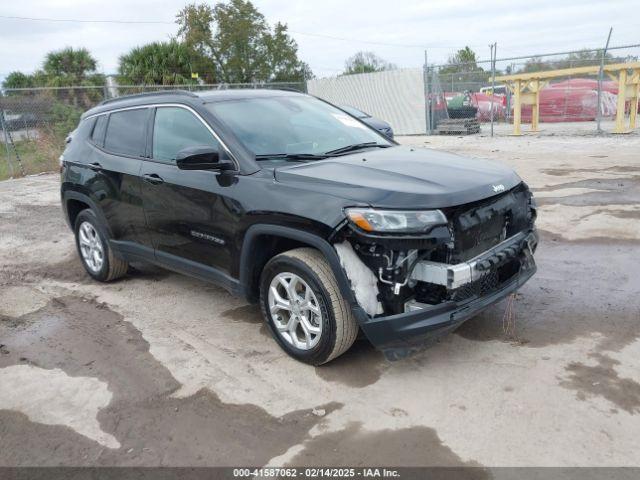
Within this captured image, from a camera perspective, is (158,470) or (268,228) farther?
(268,228)

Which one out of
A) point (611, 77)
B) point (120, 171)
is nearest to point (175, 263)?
point (120, 171)

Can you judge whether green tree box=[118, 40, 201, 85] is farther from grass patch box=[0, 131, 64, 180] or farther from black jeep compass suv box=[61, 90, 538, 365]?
black jeep compass suv box=[61, 90, 538, 365]

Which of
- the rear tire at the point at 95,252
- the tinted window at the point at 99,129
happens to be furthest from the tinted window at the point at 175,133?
the rear tire at the point at 95,252

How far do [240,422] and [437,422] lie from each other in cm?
108

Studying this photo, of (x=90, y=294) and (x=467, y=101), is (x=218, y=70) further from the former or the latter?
(x=90, y=294)

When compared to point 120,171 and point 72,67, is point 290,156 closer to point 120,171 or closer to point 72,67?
point 120,171

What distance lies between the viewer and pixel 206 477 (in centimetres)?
274

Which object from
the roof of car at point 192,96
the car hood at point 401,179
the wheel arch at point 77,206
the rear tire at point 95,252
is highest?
the roof of car at point 192,96

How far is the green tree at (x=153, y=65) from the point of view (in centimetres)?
2342

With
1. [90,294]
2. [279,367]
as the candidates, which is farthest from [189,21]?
[279,367]

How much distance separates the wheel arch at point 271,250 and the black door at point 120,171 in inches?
52.0

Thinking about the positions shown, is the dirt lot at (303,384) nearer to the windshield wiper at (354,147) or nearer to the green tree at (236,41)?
the windshield wiper at (354,147)

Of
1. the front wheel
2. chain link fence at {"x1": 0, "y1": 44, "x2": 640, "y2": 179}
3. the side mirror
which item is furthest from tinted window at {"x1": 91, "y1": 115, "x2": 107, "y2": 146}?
chain link fence at {"x1": 0, "y1": 44, "x2": 640, "y2": 179}

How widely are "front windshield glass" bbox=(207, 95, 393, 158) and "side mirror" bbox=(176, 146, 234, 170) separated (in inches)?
9.6
